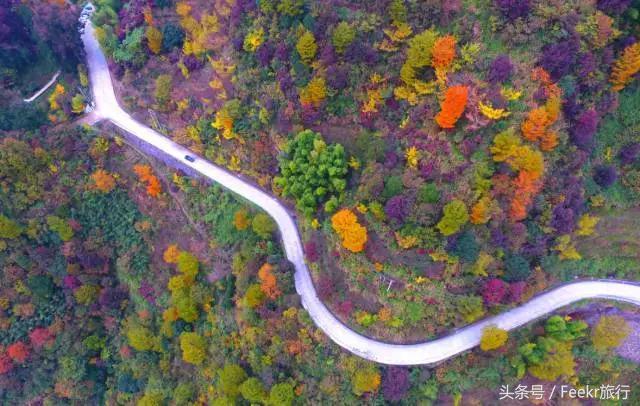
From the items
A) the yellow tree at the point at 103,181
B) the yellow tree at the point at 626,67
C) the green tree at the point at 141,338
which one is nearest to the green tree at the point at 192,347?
the green tree at the point at 141,338

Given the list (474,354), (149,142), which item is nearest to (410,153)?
(474,354)

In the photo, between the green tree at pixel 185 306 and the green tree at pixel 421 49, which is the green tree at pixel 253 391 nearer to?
the green tree at pixel 185 306

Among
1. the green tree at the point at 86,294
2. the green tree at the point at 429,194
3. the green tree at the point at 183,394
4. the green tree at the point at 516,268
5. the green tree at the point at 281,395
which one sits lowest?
the green tree at the point at 183,394

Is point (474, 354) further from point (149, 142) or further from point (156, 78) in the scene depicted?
point (156, 78)

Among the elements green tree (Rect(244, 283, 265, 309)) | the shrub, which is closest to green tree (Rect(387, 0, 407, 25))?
green tree (Rect(244, 283, 265, 309))

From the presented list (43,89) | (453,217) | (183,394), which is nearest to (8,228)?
(43,89)

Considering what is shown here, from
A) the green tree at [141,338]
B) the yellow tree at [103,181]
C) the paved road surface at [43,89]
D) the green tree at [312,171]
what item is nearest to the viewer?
the green tree at [312,171]

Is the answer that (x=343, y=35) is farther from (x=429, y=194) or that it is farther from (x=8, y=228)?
(x=8, y=228)
